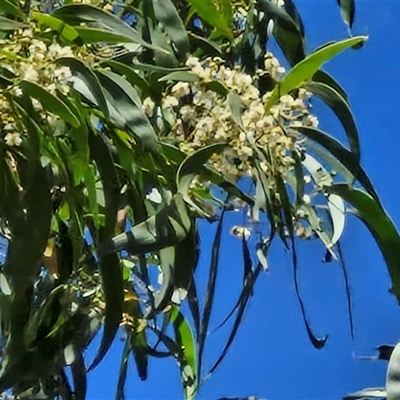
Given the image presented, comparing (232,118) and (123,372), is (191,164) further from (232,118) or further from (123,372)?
(123,372)

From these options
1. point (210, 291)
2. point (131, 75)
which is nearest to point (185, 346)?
point (210, 291)

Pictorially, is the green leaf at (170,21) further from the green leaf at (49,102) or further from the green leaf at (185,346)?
the green leaf at (185,346)

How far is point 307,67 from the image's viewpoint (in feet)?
1.45

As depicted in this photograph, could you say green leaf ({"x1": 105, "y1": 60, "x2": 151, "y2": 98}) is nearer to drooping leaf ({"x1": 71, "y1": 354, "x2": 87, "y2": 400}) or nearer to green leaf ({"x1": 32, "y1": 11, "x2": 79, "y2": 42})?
green leaf ({"x1": 32, "y1": 11, "x2": 79, "y2": 42})

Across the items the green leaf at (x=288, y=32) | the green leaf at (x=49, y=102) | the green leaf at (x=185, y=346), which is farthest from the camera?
the green leaf at (x=185, y=346)

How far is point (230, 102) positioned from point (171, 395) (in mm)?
381

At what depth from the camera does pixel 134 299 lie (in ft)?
1.92

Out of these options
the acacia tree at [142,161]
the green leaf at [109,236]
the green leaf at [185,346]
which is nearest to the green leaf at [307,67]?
the acacia tree at [142,161]

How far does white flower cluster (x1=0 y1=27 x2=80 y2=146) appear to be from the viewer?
42 cm

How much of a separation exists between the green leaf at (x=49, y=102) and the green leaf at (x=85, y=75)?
17 mm

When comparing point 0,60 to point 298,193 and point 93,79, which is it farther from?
point 298,193

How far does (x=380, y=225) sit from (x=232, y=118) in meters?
0.14

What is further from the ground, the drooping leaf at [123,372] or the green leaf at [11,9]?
the green leaf at [11,9]

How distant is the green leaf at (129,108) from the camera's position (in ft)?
1.41
